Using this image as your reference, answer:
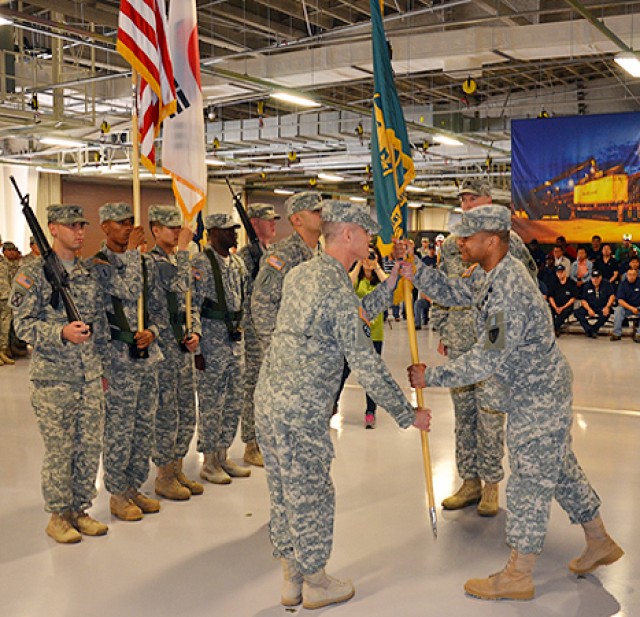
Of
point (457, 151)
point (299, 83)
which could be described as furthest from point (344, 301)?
point (457, 151)

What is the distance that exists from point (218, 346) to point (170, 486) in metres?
0.87

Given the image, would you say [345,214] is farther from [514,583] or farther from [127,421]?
[127,421]

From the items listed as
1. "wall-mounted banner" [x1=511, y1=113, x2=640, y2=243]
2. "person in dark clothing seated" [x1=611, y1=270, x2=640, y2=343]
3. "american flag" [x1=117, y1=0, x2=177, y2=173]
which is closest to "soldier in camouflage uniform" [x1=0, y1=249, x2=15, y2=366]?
"american flag" [x1=117, y1=0, x2=177, y2=173]

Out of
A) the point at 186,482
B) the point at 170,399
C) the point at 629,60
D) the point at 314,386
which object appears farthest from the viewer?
the point at 629,60

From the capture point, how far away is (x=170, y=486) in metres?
4.52

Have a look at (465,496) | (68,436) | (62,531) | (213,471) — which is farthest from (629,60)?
(62,531)

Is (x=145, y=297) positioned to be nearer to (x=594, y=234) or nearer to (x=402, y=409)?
(x=402, y=409)

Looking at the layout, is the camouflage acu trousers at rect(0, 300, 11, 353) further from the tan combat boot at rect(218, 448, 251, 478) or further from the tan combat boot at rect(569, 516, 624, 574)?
the tan combat boot at rect(569, 516, 624, 574)

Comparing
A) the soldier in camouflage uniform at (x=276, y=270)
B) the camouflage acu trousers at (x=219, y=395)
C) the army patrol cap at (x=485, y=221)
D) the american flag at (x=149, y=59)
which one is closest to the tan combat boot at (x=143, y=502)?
the camouflage acu trousers at (x=219, y=395)

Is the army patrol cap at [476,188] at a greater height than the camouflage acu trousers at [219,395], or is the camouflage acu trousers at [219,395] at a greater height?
the army patrol cap at [476,188]

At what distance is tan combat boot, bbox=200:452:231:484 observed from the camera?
4.76 m

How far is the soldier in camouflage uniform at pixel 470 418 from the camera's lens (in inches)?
164

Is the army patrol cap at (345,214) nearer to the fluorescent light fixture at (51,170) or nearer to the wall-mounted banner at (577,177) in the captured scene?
the wall-mounted banner at (577,177)

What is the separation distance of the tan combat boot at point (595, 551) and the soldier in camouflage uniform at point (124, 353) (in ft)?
7.43
